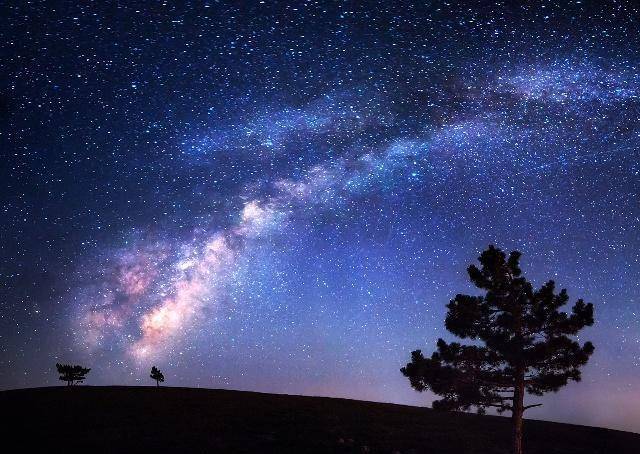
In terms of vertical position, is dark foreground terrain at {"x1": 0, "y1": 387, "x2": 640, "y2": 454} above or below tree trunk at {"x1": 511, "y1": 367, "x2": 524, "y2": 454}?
below

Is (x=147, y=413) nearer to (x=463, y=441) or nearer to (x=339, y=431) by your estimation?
(x=339, y=431)

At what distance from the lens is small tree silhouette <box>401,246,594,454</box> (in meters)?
21.6

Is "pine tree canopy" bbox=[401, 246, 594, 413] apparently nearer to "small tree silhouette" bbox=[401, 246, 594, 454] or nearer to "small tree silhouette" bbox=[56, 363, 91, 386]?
"small tree silhouette" bbox=[401, 246, 594, 454]

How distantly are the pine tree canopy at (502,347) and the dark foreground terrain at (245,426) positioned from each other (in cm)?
675

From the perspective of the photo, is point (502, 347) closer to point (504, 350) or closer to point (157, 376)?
point (504, 350)

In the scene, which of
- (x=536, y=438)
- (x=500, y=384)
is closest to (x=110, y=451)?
(x=500, y=384)

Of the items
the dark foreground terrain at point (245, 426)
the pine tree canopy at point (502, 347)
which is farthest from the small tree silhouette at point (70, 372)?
the pine tree canopy at point (502, 347)

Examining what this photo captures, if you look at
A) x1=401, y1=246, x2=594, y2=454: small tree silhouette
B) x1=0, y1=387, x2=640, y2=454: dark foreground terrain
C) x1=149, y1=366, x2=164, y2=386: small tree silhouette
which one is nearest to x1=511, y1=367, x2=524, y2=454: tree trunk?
x1=401, y1=246, x2=594, y2=454: small tree silhouette

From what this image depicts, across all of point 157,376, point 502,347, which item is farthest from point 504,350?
point 157,376

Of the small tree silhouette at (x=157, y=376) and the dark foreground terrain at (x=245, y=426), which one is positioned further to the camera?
the small tree silhouette at (x=157, y=376)

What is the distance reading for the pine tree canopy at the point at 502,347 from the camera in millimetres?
21531

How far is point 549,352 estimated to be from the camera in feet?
69.3

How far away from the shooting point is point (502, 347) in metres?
21.9

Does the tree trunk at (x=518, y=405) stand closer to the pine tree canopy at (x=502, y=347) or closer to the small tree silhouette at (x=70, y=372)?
the pine tree canopy at (x=502, y=347)
